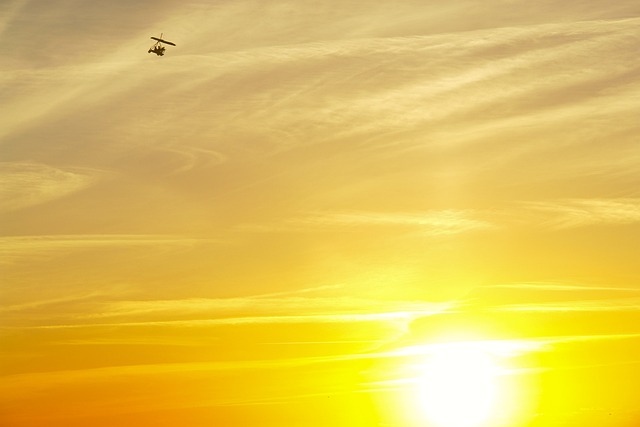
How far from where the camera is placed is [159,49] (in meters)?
123
